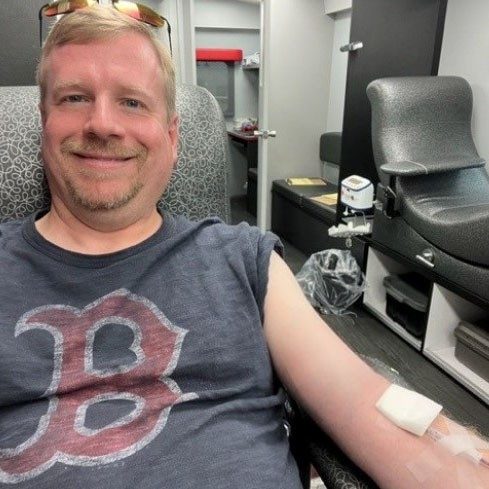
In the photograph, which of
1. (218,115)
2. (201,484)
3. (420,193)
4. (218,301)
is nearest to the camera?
(201,484)

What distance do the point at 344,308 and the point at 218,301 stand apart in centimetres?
160

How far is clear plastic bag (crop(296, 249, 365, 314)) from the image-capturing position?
2188mm

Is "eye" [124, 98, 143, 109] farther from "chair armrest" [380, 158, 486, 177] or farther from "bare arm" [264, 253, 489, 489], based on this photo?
"chair armrest" [380, 158, 486, 177]

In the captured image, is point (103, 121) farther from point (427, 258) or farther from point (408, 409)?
point (427, 258)

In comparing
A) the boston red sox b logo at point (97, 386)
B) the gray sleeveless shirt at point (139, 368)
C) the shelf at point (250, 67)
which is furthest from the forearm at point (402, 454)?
the shelf at point (250, 67)

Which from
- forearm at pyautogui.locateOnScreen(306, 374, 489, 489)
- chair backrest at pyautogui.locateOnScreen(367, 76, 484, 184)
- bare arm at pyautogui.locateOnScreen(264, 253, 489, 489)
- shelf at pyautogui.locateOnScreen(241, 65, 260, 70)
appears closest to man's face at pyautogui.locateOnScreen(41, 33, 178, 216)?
bare arm at pyautogui.locateOnScreen(264, 253, 489, 489)

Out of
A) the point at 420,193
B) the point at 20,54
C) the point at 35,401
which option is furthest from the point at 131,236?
the point at 420,193

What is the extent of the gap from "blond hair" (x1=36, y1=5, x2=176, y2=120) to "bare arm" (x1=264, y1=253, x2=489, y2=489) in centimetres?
49

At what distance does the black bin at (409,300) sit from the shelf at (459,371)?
0.34 feet

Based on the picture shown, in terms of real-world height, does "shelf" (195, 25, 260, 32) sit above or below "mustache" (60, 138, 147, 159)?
above

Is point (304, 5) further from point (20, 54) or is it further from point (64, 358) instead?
point (64, 358)

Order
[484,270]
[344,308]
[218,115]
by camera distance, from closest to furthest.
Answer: [218,115] → [484,270] → [344,308]

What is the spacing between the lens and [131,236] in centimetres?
83

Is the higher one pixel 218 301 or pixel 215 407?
pixel 218 301
